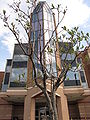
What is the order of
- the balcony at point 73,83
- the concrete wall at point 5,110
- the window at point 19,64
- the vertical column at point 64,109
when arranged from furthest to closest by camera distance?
the window at point 19,64
the concrete wall at point 5,110
the balcony at point 73,83
the vertical column at point 64,109

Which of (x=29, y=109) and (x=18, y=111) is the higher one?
(x=29, y=109)

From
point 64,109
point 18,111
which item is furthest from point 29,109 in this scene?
point 18,111

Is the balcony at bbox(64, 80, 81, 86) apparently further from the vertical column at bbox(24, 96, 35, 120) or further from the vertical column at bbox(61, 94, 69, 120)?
the vertical column at bbox(24, 96, 35, 120)

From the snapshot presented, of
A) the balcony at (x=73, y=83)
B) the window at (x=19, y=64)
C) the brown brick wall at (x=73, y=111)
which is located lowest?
the brown brick wall at (x=73, y=111)

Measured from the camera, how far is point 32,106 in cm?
1312

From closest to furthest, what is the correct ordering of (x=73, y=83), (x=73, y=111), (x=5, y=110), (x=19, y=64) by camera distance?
(x=73, y=83)
(x=5, y=110)
(x=73, y=111)
(x=19, y=64)

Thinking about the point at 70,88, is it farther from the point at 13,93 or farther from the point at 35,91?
the point at 13,93

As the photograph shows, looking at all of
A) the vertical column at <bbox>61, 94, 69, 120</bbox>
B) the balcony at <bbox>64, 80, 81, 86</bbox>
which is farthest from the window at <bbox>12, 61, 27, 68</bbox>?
the vertical column at <bbox>61, 94, 69, 120</bbox>

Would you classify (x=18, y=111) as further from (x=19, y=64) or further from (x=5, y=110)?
(x=19, y=64)

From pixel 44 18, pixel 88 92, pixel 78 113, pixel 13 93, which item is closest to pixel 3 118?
pixel 13 93

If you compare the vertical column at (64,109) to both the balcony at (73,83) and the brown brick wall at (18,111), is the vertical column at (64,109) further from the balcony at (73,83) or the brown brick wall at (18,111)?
the brown brick wall at (18,111)

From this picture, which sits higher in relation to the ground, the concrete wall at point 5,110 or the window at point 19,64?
the window at point 19,64

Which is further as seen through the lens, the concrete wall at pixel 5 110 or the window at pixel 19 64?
the window at pixel 19 64

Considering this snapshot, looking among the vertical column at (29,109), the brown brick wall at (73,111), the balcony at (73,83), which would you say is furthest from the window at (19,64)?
the brown brick wall at (73,111)
